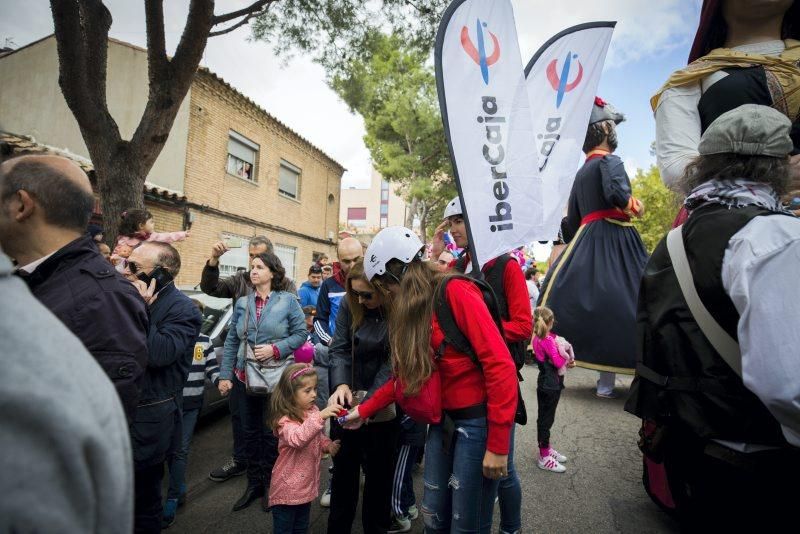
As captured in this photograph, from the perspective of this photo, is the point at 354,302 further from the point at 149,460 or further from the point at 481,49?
the point at 481,49

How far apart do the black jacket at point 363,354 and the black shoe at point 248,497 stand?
1.50m

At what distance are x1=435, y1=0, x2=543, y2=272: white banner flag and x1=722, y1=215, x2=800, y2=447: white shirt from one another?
1.34m

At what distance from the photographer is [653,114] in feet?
6.79

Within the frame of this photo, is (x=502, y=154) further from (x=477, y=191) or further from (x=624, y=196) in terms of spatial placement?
(x=624, y=196)

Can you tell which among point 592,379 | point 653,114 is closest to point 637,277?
point 653,114

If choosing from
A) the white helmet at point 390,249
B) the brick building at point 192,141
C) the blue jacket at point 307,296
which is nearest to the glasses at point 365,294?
the white helmet at point 390,249

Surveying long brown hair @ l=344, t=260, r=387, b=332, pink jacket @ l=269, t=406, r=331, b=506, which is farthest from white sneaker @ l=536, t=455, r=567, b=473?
long brown hair @ l=344, t=260, r=387, b=332

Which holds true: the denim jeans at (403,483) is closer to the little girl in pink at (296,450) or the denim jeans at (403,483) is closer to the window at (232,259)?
the little girl in pink at (296,450)

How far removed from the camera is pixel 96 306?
1.76 meters

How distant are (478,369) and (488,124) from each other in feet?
4.69

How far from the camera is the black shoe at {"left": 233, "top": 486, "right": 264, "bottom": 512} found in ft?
11.5

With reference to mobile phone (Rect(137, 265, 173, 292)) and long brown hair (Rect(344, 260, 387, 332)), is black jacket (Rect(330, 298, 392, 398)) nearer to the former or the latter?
long brown hair (Rect(344, 260, 387, 332))

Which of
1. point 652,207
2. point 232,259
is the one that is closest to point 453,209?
point 232,259

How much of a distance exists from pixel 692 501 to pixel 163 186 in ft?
45.7
